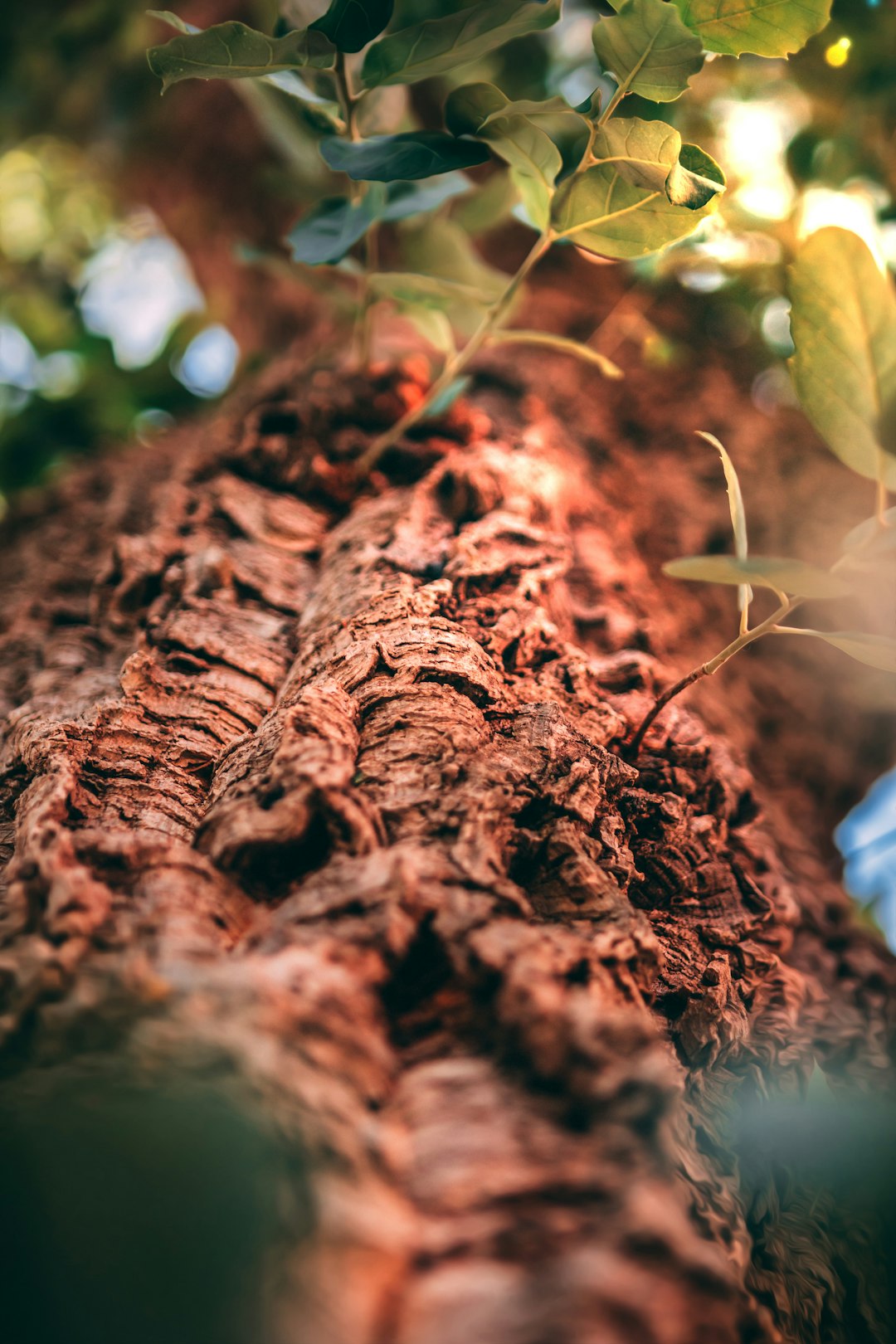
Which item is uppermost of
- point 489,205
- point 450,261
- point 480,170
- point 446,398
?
→ point 480,170

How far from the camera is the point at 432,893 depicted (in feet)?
2.49

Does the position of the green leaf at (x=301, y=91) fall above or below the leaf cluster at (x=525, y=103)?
above

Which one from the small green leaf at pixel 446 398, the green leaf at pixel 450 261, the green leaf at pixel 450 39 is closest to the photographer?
the green leaf at pixel 450 39

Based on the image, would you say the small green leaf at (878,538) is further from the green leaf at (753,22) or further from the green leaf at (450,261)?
the green leaf at (450,261)

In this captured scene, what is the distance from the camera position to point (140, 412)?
7.93 ft

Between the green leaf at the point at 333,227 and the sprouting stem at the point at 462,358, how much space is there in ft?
0.82

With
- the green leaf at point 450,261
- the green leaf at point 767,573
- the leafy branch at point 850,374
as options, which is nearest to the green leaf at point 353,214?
the green leaf at point 450,261

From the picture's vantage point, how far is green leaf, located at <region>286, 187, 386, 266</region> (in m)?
1.21

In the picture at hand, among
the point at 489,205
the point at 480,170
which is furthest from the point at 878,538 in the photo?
the point at 480,170

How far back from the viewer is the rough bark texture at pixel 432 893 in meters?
0.57

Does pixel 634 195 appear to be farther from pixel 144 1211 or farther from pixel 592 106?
pixel 144 1211

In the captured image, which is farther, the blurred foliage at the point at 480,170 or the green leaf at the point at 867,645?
the blurred foliage at the point at 480,170

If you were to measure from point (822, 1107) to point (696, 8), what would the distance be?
150 cm

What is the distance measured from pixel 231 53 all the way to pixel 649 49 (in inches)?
22.6
